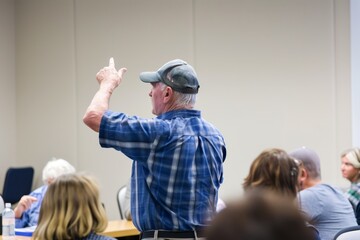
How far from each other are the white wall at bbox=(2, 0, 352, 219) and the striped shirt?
4505 millimetres

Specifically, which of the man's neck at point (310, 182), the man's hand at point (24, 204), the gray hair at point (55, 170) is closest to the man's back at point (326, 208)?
the man's neck at point (310, 182)

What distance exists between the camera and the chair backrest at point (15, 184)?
7906 mm

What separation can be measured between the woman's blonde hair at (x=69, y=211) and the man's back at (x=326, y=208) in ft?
5.06

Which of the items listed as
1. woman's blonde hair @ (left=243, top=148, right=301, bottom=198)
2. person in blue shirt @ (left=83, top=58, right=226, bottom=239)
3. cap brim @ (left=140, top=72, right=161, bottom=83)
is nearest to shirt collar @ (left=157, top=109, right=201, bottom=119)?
person in blue shirt @ (left=83, top=58, right=226, bottom=239)

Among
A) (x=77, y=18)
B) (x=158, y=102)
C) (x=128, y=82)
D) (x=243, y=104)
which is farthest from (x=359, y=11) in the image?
(x=158, y=102)

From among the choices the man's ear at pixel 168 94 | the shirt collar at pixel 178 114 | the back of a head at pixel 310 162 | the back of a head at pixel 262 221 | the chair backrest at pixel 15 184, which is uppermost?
the man's ear at pixel 168 94

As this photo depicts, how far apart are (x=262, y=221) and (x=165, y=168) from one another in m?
1.80

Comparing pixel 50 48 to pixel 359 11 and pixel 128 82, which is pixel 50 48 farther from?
pixel 359 11

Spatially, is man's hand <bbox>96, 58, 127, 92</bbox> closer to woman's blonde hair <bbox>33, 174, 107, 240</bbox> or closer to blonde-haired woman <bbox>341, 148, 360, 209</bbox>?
woman's blonde hair <bbox>33, 174, 107, 240</bbox>

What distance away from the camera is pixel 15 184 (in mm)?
7953

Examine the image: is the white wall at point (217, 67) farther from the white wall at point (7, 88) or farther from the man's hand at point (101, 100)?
the man's hand at point (101, 100)

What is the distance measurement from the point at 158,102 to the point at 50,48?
5.60 meters

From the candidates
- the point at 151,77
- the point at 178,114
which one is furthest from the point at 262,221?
the point at 151,77

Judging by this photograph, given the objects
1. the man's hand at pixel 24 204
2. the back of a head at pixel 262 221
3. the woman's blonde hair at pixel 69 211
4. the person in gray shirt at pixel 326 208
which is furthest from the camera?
the man's hand at pixel 24 204
